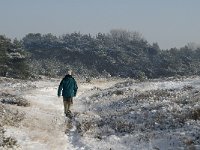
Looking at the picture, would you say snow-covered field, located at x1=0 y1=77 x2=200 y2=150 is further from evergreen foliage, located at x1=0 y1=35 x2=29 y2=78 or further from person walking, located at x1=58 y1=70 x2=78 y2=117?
evergreen foliage, located at x1=0 y1=35 x2=29 y2=78

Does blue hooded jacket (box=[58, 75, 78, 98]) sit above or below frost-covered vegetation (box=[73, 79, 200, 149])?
above

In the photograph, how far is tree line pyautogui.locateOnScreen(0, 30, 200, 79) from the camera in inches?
4318

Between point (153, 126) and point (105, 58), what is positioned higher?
point (105, 58)

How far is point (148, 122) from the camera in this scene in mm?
19031

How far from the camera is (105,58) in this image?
12569 cm

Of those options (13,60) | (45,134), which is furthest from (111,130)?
(13,60)

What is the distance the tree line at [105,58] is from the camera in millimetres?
109688

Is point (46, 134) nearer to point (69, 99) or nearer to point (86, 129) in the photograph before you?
point (86, 129)

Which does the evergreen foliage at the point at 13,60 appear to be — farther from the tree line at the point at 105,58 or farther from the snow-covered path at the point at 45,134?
the snow-covered path at the point at 45,134

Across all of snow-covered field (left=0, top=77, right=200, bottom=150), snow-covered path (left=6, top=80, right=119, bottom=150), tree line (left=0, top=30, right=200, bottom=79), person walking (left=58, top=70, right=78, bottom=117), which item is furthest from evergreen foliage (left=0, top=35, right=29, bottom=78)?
snow-covered path (left=6, top=80, right=119, bottom=150)

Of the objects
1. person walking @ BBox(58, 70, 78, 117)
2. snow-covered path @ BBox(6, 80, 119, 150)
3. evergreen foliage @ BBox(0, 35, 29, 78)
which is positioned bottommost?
snow-covered path @ BBox(6, 80, 119, 150)

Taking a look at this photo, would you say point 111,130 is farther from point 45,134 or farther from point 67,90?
point 67,90

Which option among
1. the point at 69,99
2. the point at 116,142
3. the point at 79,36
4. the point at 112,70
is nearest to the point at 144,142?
the point at 116,142

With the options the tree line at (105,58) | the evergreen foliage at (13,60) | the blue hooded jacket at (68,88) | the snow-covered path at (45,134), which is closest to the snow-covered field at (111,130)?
the snow-covered path at (45,134)
